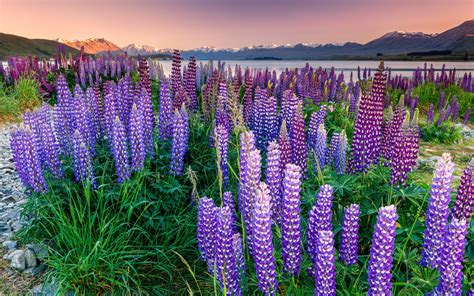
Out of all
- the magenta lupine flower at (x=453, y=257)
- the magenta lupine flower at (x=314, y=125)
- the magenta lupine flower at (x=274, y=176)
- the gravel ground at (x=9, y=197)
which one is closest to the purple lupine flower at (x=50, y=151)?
the gravel ground at (x=9, y=197)

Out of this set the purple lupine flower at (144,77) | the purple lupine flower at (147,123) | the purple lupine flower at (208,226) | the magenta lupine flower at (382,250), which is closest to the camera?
the magenta lupine flower at (382,250)

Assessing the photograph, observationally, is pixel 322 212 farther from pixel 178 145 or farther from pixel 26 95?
pixel 26 95

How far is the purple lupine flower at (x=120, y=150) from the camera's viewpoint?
15.4 feet

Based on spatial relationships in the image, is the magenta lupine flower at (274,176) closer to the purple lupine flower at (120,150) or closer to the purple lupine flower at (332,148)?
the purple lupine flower at (332,148)

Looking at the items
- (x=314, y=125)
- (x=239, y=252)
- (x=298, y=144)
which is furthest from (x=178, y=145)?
(x=239, y=252)

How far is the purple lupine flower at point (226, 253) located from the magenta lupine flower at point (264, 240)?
228 millimetres

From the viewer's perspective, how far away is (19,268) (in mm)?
4707

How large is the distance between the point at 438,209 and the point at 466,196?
1.46ft

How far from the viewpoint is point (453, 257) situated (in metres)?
2.78

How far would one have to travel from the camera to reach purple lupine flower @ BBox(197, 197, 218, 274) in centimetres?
341

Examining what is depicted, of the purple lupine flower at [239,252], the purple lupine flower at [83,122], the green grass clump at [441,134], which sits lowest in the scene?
the green grass clump at [441,134]

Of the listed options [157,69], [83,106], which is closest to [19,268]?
[83,106]

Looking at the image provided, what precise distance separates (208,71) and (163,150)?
648 centimetres

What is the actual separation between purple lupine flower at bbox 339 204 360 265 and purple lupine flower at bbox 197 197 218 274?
40.9 inches
